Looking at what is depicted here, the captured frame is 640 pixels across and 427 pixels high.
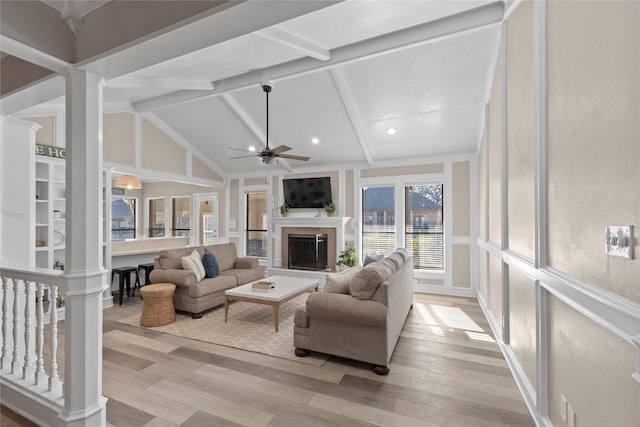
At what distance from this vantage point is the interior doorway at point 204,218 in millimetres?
7852

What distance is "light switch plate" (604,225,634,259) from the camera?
3.49 ft

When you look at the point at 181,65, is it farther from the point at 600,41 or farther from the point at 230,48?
the point at 600,41

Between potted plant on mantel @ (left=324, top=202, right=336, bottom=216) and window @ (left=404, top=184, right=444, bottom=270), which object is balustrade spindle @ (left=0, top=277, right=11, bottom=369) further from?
window @ (left=404, top=184, right=444, bottom=270)

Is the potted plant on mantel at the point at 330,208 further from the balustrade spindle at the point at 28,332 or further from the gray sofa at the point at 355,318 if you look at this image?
the balustrade spindle at the point at 28,332

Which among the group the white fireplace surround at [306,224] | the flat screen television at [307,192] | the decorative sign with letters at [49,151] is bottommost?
the white fireplace surround at [306,224]

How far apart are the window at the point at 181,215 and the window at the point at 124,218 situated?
4.96ft

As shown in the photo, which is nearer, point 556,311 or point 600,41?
point 600,41

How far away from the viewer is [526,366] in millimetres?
2270

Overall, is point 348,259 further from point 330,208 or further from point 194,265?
point 194,265

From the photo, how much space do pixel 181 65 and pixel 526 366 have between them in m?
4.69

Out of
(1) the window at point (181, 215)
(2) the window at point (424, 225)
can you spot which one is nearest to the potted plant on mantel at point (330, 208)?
(2) the window at point (424, 225)

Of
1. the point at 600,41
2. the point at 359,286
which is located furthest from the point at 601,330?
the point at 359,286

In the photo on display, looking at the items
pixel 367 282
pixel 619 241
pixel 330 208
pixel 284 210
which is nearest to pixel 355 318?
pixel 367 282

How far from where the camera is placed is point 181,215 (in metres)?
8.46
